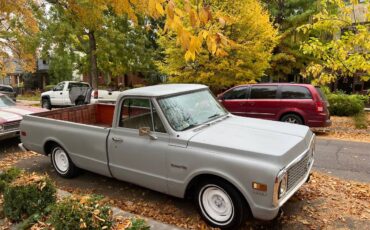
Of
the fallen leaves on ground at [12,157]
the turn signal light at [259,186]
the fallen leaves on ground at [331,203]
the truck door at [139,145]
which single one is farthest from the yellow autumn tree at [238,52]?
the turn signal light at [259,186]

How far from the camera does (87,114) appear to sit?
303 inches

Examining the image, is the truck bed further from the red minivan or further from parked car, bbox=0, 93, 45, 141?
the red minivan

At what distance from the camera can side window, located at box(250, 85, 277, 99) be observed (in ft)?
37.0

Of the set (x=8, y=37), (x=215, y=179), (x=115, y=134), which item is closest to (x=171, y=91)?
(x=115, y=134)

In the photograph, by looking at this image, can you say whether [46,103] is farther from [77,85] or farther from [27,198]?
[27,198]

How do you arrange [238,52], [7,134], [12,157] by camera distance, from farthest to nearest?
[238,52] → [7,134] → [12,157]

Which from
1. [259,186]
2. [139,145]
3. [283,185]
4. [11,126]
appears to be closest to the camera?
[259,186]

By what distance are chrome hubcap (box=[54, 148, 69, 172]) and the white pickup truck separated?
9.93 m

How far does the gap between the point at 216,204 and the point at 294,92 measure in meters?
7.61

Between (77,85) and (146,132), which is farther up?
(77,85)

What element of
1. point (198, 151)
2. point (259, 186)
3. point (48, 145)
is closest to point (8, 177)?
point (48, 145)

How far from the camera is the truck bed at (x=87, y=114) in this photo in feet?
23.9

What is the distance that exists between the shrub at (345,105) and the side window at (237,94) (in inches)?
220

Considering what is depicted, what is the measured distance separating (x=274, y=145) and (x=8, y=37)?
19080 mm
